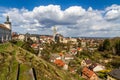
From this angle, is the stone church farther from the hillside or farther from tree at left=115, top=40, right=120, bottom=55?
tree at left=115, top=40, right=120, bottom=55

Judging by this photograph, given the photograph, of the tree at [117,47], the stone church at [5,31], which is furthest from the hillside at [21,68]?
the tree at [117,47]

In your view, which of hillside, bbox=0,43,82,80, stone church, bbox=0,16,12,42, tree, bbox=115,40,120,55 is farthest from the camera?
tree, bbox=115,40,120,55

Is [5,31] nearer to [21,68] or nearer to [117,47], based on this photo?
[21,68]

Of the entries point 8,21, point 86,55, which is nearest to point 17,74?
point 8,21

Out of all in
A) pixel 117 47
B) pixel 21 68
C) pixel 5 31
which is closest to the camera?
pixel 21 68

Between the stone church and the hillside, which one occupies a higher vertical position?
the stone church

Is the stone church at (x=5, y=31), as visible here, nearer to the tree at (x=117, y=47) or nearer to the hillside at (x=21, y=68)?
the hillside at (x=21, y=68)

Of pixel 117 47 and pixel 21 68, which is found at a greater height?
pixel 21 68

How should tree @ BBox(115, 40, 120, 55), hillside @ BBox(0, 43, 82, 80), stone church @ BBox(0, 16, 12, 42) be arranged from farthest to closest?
1. tree @ BBox(115, 40, 120, 55)
2. stone church @ BBox(0, 16, 12, 42)
3. hillside @ BBox(0, 43, 82, 80)

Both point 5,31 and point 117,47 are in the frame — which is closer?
point 5,31

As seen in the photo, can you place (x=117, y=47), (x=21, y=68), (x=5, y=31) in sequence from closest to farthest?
(x=21, y=68) < (x=5, y=31) < (x=117, y=47)

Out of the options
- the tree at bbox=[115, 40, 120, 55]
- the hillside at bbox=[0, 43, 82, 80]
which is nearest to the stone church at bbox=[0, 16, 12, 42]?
the hillside at bbox=[0, 43, 82, 80]

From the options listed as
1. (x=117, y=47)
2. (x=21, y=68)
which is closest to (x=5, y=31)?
(x=21, y=68)

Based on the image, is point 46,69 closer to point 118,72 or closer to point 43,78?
point 43,78
